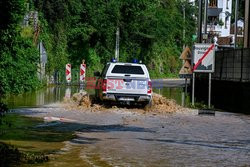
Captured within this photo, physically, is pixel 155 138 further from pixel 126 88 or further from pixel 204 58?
pixel 204 58

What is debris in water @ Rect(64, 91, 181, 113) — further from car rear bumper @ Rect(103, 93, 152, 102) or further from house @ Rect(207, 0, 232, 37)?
house @ Rect(207, 0, 232, 37)

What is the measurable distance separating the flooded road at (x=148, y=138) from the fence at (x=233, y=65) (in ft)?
16.6

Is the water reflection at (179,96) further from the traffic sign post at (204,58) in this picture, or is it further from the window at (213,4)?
the window at (213,4)

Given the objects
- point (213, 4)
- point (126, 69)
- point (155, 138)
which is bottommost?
point (155, 138)

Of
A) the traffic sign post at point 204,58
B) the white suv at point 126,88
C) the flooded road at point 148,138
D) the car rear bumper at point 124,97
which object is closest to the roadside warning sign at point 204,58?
the traffic sign post at point 204,58

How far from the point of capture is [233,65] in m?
29.1

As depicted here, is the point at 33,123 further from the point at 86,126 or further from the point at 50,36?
the point at 50,36

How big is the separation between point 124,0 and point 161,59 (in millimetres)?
14696

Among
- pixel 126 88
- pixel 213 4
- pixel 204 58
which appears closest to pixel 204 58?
pixel 204 58

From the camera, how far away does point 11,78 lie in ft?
80.6

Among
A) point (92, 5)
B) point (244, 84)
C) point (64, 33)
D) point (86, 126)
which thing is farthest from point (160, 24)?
point (86, 126)

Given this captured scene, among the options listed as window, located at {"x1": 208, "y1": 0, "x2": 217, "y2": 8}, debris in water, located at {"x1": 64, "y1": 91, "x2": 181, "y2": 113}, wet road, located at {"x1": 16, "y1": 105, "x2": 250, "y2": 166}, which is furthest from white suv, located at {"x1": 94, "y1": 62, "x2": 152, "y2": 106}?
window, located at {"x1": 208, "y1": 0, "x2": 217, "y2": 8}

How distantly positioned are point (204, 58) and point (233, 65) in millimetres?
4482

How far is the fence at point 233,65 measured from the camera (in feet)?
87.0
